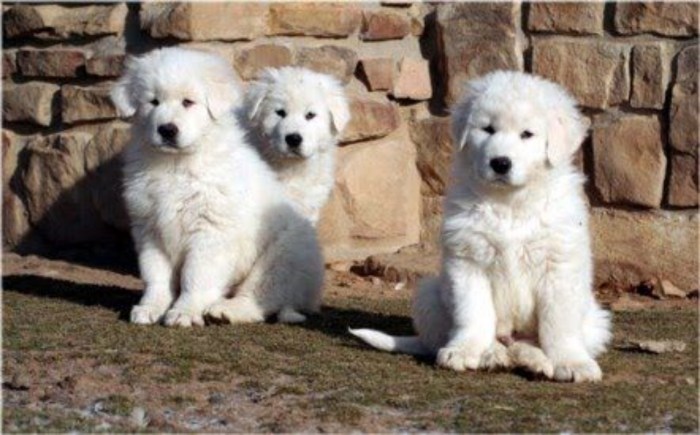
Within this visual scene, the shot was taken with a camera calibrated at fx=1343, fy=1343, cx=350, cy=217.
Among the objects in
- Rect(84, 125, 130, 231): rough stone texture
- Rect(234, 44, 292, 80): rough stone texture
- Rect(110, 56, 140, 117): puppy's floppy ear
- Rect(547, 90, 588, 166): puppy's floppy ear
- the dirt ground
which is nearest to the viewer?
the dirt ground

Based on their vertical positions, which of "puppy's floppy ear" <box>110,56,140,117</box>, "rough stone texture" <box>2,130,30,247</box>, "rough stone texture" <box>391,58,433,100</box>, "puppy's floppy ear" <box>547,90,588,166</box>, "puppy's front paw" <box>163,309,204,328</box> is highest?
"puppy's floppy ear" <box>547,90,588,166</box>

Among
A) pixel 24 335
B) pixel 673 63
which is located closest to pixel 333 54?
pixel 673 63

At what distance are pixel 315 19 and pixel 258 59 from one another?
51 cm

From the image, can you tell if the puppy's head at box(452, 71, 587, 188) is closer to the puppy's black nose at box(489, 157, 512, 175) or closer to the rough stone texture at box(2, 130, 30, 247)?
the puppy's black nose at box(489, 157, 512, 175)

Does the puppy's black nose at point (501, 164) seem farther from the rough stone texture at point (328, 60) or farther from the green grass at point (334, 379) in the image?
the rough stone texture at point (328, 60)

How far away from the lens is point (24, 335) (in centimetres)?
642

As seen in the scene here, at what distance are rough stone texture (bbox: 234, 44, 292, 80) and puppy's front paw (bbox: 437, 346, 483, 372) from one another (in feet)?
13.3

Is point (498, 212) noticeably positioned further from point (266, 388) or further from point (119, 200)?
point (119, 200)

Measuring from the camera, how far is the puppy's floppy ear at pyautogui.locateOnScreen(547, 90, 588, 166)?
18.6 ft

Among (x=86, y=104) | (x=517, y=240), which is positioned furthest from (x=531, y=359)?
(x=86, y=104)

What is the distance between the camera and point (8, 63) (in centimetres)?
984

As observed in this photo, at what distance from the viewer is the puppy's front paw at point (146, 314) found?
674 centimetres

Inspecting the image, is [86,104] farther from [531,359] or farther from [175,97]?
[531,359]

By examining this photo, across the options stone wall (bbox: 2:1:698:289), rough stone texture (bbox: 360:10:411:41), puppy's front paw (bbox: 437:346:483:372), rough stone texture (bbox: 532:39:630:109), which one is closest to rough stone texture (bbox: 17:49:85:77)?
stone wall (bbox: 2:1:698:289)
